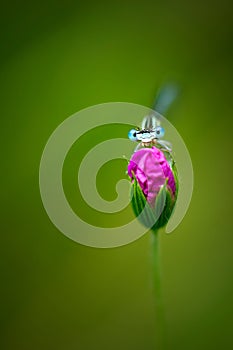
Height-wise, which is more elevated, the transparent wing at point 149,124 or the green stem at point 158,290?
the transparent wing at point 149,124

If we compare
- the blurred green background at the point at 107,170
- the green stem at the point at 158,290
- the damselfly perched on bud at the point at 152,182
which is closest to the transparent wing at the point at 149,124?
the damselfly perched on bud at the point at 152,182

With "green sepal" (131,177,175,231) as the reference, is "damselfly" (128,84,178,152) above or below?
above

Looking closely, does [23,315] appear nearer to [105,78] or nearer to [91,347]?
[91,347]

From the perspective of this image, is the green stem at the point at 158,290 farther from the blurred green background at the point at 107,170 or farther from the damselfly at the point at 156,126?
the blurred green background at the point at 107,170

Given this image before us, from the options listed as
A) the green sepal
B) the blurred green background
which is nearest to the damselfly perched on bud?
the green sepal

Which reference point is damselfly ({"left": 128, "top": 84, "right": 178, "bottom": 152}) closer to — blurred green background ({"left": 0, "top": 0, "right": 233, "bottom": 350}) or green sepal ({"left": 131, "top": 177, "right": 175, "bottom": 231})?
green sepal ({"left": 131, "top": 177, "right": 175, "bottom": 231})
